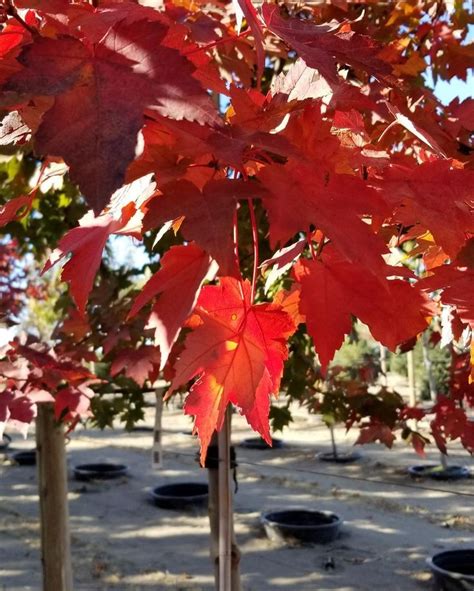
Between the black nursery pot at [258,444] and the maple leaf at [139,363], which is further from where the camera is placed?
the black nursery pot at [258,444]

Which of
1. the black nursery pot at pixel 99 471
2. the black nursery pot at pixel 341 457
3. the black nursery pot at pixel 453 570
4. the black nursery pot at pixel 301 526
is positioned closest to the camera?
the black nursery pot at pixel 453 570

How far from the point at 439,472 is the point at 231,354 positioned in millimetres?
5952

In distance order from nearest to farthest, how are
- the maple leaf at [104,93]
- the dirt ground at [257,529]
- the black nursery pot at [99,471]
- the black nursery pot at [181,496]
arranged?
the maple leaf at [104,93] < the dirt ground at [257,529] < the black nursery pot at [181,496] < the black nursery pot at [99,471]

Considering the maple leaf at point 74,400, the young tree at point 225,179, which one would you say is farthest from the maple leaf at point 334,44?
the maple leaf at point 74,400

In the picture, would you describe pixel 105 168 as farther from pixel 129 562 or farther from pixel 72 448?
pixel 72 448

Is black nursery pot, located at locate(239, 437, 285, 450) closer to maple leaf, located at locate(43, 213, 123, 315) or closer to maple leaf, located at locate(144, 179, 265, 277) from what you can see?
maple leaf, located at locate(43, 213, 123, 315)

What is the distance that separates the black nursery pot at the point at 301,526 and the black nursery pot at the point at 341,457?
2.41 metres

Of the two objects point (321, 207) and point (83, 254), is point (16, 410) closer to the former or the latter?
point (83, 254)

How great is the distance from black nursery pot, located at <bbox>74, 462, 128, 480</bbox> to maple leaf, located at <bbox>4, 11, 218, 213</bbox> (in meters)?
6.36

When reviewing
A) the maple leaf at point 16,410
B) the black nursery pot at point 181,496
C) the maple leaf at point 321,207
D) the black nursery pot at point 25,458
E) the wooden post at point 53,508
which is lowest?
the black nursery pot at point 181,496

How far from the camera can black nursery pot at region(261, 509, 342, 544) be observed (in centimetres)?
452

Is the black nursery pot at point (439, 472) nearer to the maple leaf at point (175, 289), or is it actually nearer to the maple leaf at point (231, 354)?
the maple leaf at point (231, 354)

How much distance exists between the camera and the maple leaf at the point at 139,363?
1831 millimetres

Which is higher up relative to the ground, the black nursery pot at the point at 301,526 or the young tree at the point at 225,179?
the young tree at the point at 225,179
